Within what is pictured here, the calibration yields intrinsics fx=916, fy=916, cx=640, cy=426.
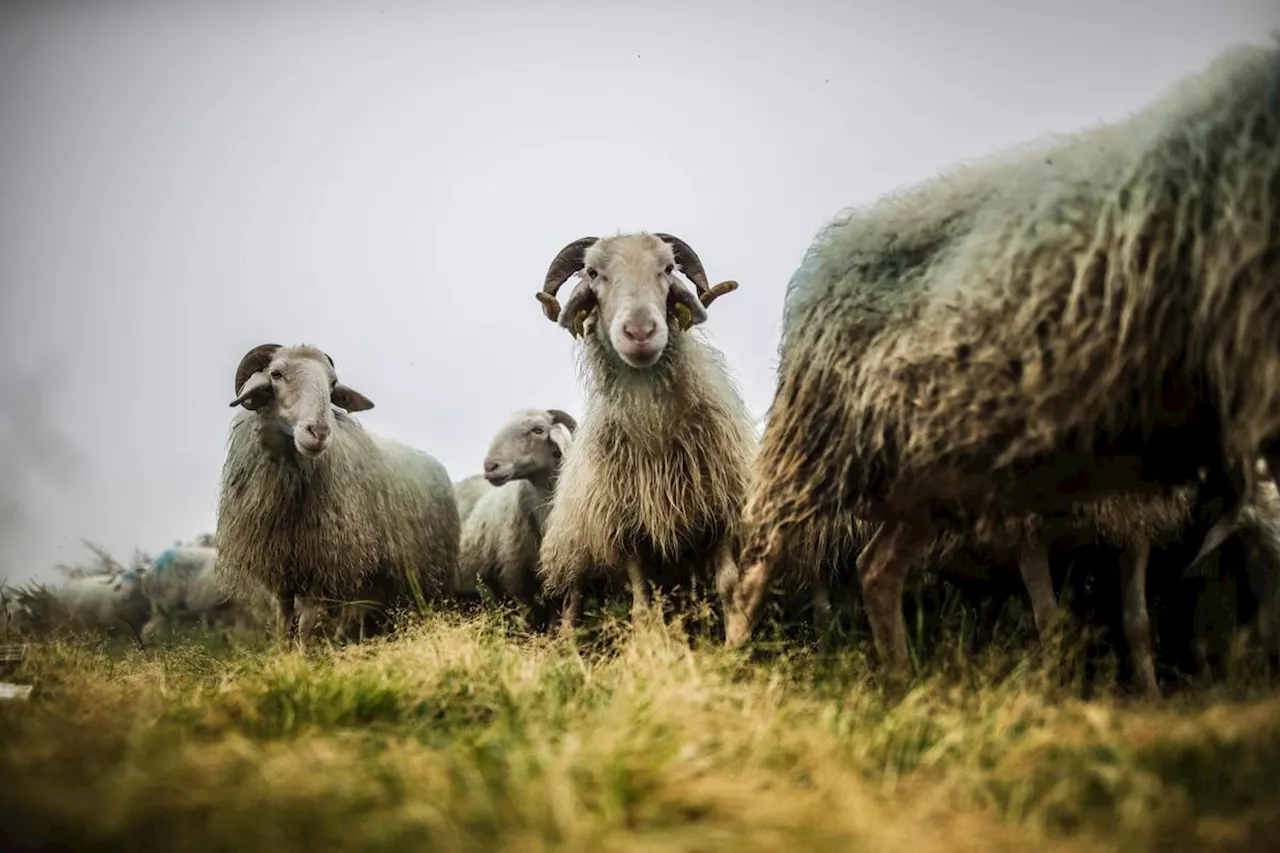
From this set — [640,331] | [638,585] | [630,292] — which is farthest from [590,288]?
[638,585]

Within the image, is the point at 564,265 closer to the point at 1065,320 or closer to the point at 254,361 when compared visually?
the point at 254,361

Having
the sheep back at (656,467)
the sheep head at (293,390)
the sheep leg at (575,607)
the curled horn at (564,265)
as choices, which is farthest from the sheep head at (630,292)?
the sheep head at (293,390)

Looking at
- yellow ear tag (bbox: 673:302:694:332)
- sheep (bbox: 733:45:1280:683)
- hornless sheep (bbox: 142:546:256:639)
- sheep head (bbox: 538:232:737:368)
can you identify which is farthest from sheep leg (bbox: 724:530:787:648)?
hornless sheep (bbox: 142:546:256:639)

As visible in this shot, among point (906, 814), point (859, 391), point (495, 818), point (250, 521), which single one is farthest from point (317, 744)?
point (250, 521)

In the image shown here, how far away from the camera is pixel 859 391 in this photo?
2986 millimetres

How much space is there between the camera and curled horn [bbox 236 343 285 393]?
17.7ft

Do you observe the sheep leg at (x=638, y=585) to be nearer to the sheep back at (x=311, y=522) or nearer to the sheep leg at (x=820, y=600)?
the sheep leg at (x=820, y=600)

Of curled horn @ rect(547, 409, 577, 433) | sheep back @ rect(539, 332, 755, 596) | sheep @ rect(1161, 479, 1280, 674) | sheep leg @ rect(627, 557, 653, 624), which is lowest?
sheep @ rect(1161, 479, 1280, 674)

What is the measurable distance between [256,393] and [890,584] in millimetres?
3653

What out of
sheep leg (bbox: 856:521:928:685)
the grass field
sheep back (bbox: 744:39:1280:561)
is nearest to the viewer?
the grass field

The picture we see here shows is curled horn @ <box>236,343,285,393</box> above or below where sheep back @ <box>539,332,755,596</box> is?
above

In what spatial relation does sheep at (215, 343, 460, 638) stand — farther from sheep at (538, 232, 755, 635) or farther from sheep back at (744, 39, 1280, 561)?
sheep back at (744, 39, 1280, 561)

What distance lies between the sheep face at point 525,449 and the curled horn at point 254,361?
1423 millimetres

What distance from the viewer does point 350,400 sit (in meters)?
5.84
